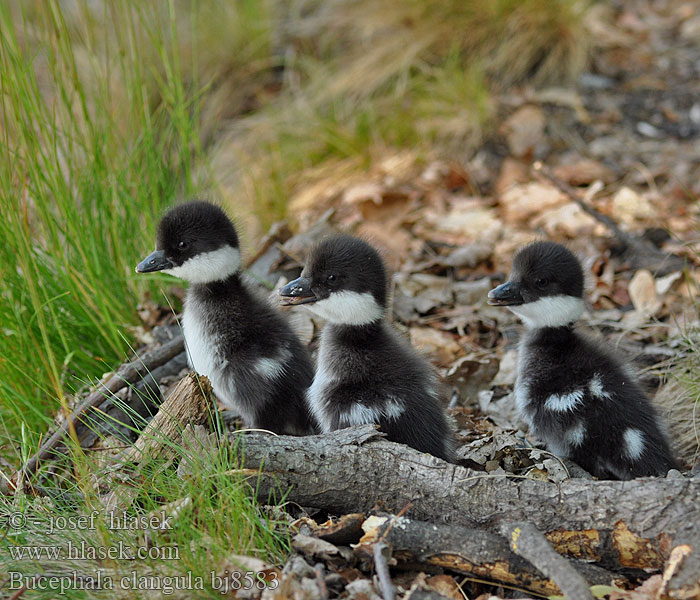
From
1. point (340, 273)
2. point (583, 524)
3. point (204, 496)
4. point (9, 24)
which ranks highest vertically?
point (9, 24)

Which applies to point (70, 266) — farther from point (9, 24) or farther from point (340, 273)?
point (340, 273)

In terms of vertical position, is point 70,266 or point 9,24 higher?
point 9,24

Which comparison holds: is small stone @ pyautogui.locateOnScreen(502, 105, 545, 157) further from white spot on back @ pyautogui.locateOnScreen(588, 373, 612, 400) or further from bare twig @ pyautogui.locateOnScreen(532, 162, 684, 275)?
white spot on back @ pyautogui.locateOnScreen(588, 373, 612, 400)

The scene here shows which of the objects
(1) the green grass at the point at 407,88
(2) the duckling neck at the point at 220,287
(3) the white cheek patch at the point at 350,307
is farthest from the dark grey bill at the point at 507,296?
(1) the green grass at the point at 407,88

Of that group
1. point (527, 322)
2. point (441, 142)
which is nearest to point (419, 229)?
point (441, 142)

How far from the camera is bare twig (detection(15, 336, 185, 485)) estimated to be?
3477 millimetres

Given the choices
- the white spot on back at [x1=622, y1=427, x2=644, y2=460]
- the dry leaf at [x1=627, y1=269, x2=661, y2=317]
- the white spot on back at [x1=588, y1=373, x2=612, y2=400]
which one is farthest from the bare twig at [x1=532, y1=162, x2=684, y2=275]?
the white spot on back at [x1=622, y1=427, x2=644, y2=460]

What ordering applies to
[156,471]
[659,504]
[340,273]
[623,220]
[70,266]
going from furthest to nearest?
[623,220]
[70,266]
[340,273]
[156,471]
[659,504]

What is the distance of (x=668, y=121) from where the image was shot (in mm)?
7422

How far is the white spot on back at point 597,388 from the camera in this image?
11.7 feet

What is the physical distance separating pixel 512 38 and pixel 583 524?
6.00 meters

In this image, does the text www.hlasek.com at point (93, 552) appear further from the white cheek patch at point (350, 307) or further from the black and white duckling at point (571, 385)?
the black and white duckling at point (571, 385)

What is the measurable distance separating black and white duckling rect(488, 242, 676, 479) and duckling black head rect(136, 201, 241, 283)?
1.31 metres

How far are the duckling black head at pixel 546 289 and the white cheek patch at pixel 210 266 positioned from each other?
126 centimetres
